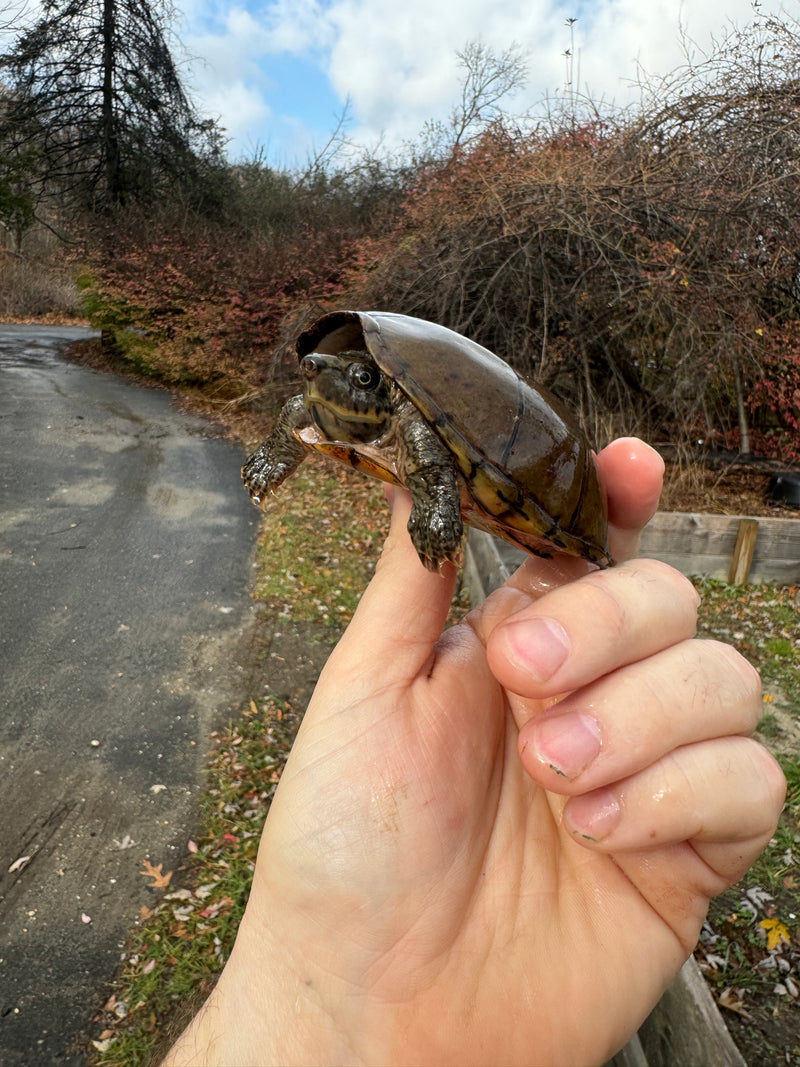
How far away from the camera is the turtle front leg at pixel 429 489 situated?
65.1 inches

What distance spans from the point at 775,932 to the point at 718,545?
445cm

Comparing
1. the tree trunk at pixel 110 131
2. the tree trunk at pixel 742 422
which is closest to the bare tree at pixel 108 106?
the tree trunk at pixel 110 131

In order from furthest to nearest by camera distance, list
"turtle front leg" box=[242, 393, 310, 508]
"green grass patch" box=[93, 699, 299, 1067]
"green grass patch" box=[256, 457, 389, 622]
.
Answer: "green grass patch" box=[256, 457, 389, 622] → "green grass patch" box=[93, 699, 299, 1067] → "turtle front leg" box=[242, 393, 310, 508]

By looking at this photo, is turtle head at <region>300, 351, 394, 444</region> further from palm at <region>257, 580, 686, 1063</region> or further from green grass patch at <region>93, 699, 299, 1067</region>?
green grass patch at <region>93, 699, 299, 1067</region>

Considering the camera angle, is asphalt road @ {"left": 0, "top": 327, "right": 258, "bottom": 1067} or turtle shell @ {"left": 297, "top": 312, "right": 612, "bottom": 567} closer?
turtle shell @ {"left": 297, "top": 312, "right": 612, "bottom": 567}

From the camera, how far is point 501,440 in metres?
1.77

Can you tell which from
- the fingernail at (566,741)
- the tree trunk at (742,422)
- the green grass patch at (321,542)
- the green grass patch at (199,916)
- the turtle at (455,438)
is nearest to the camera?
the fingernail at (566,741)

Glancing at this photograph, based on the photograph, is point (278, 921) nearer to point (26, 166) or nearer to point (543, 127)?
point (543, 127)

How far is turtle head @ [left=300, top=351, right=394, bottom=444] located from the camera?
1927 mm

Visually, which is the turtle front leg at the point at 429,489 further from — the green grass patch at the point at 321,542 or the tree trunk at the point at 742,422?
the tree trunk at the point at 742,422

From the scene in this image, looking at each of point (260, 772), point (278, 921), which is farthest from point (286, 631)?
point (278, 921)

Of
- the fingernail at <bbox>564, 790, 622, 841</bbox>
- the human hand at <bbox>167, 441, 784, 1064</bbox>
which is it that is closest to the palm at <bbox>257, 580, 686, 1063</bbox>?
the human hand at <bbox>167, 441, 784, 1064</bbox>

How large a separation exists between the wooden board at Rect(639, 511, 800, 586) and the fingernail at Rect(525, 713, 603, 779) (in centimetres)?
591

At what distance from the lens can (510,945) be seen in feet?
4.87
